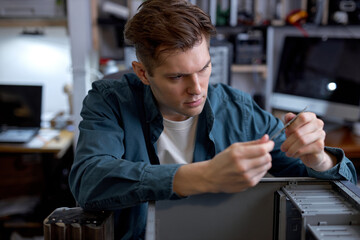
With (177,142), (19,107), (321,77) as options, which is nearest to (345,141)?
(321,77)

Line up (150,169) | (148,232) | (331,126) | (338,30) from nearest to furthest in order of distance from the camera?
(148,232) < (150,169) < (331,126) < (338,30)

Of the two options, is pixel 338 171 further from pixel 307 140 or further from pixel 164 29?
pixel 164 29

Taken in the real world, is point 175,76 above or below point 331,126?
above

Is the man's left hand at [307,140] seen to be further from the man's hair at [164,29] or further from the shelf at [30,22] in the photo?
the shelf at [30,22]

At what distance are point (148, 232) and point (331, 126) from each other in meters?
1.83

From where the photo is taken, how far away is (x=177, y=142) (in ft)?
3.90

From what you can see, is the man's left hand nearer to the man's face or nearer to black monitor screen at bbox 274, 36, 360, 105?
the man's face

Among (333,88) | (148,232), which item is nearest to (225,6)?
(333,88)

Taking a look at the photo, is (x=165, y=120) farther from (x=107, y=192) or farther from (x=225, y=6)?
(x=225, y=6)

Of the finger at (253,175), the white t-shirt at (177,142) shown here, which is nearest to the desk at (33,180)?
the white t-shirt at (177,142)

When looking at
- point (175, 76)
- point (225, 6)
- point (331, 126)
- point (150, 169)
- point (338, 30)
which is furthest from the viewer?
point (225, 6)

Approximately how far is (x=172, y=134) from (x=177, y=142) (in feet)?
0.10

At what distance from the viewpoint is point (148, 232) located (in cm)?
65

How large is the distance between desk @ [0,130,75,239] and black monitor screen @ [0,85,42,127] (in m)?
0.22
